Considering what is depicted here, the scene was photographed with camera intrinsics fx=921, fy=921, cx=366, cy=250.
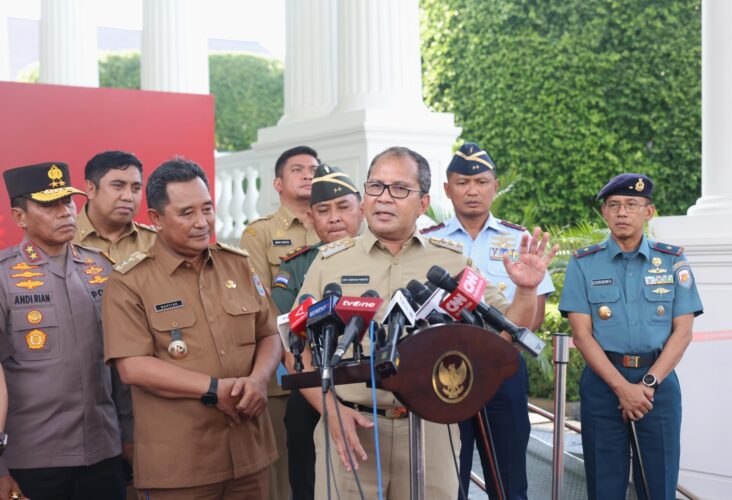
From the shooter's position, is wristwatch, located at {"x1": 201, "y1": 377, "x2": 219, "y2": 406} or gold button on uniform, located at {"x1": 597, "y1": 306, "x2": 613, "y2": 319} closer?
wristwatch, located at {"x1": 201, "y1": 377, "x2": 219, "y2": 406}

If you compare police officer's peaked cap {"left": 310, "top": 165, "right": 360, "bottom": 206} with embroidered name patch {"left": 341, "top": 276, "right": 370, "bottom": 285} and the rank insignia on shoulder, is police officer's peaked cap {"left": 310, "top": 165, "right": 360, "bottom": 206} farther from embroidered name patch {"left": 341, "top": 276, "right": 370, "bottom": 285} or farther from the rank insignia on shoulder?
embroidered name patch {"left": 341, "top": 276, "right": 370, "bottom": 285}

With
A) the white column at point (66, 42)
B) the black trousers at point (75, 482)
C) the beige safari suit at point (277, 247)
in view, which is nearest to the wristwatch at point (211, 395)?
the black trousers at point (75, 482)

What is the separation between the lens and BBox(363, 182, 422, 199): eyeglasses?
3.18m

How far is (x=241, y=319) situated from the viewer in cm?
364

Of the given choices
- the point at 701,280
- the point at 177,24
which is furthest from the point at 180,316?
the point at 177,24

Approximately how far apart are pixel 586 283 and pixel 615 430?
74 cm

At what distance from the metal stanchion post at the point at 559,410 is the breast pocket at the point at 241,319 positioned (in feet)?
3.93

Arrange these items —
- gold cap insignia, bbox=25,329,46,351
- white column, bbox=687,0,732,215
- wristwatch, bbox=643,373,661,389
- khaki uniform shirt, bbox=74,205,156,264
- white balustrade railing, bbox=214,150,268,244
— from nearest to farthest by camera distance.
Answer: gold cap insignia, bbox=25,329,46,351, wristwatch, bbox=643,373,661,389, khaki uniform shirt, bbox=74,205,156,264, white column, bbox=687,0,732,215, white balustrade railing, bbox=214,150,268,244

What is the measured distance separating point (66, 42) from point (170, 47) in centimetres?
203

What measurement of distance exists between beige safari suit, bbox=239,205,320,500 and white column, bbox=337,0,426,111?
2.31 metres

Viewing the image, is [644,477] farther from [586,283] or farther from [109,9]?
[109,9]

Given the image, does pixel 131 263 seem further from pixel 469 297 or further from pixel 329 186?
pixel 469 297

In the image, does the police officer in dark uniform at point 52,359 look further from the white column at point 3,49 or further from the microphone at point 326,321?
the white column at point 3,49

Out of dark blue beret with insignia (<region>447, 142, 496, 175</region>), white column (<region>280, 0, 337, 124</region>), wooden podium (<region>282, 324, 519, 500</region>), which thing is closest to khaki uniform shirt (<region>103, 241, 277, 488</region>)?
wooden podium (<region>282, 324, 519, 500</region>)
